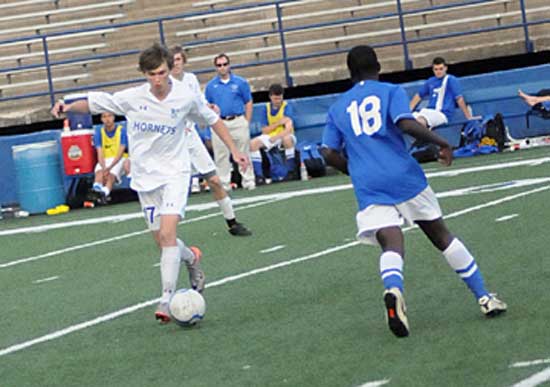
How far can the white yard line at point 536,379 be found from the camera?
6.46 m

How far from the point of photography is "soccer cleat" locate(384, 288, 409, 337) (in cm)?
776

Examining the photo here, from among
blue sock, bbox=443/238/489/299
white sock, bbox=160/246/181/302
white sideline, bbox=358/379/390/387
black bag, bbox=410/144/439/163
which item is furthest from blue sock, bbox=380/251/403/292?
black bag, bbox=410/144/439/163

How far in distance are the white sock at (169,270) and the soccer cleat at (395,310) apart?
223cm

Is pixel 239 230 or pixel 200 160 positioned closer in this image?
pixel 239 230

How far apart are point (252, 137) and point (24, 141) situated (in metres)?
3.98

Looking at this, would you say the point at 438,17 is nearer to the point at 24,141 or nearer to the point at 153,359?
the point at 24,141

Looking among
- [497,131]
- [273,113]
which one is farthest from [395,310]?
[273,113]

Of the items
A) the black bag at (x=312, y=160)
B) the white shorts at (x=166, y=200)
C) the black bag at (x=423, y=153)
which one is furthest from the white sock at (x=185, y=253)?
the black bag at (x=312, y=160)

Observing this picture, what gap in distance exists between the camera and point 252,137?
23.9 meters

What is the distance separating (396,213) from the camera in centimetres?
826

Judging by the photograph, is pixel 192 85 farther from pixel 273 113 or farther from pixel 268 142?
pixel 273 113

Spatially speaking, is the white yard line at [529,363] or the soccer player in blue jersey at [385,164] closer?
the white yard line at [529,363]

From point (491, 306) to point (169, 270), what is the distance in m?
2.41

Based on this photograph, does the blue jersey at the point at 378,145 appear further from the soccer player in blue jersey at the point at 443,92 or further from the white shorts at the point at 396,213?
the soccer player in blue jersey at the point at 443,92
